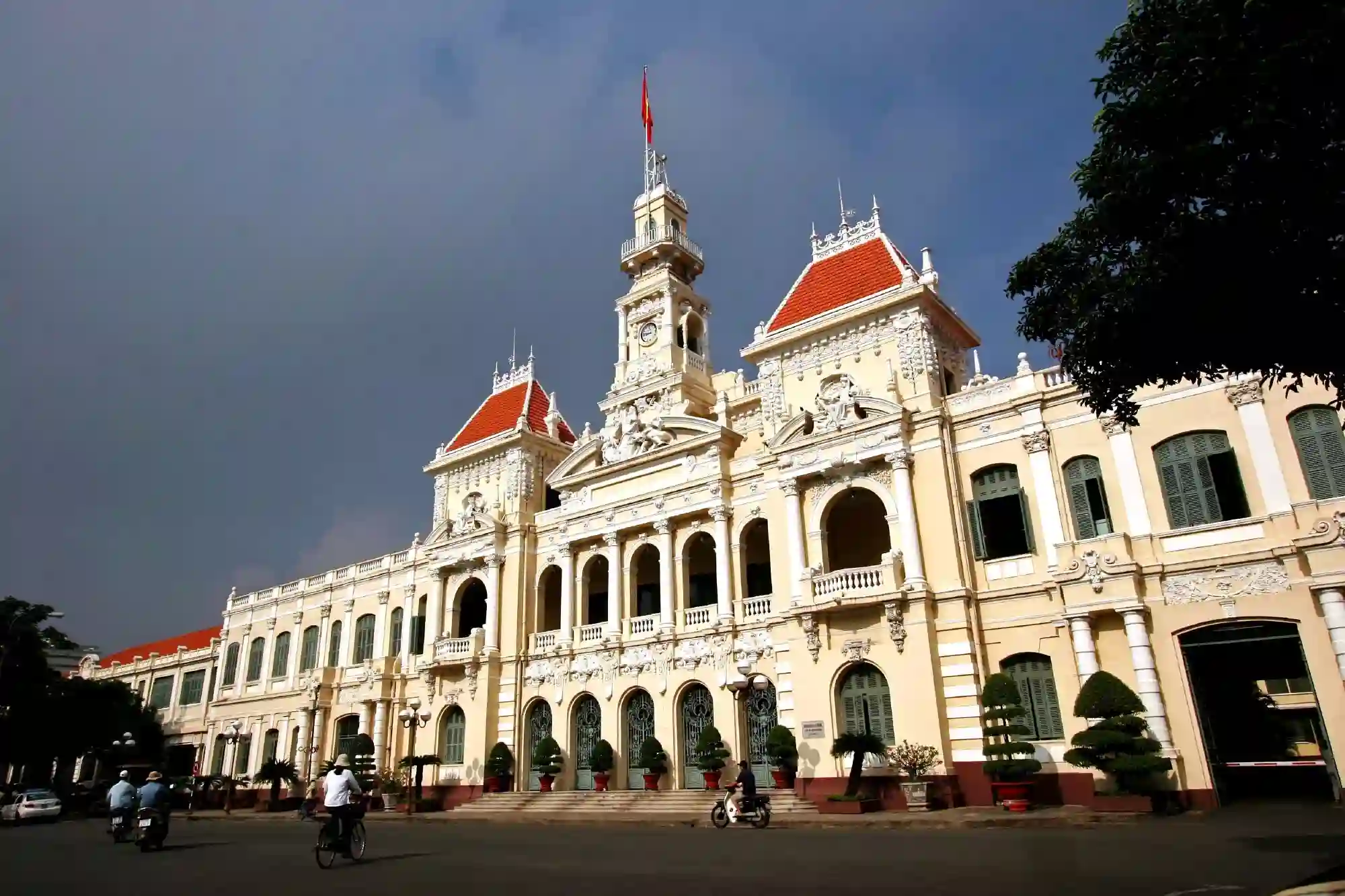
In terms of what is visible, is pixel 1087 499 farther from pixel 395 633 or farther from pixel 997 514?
pixel 395 633

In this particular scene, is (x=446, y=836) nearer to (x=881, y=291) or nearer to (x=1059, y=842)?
(x=1059, y=842)

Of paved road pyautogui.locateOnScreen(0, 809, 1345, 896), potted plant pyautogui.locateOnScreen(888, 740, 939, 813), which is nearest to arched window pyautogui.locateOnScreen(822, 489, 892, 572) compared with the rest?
Answer: potted plant pyautogui.locateOnScreen(888, 740, 939, 813)

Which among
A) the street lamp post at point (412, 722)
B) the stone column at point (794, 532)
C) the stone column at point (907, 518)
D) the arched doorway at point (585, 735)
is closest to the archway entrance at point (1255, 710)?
the stone column at point (907, 518)

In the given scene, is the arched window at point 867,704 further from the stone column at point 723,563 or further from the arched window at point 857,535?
the stone column at point 723,563

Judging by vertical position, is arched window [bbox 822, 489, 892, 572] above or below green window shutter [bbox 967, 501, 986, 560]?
above

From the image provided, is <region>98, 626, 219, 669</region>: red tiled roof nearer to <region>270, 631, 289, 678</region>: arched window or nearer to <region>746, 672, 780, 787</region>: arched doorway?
<region>270, 631, 289, 678</region>: arched window

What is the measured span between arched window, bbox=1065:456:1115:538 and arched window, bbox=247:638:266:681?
35867mm

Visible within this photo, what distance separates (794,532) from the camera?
2458 cm

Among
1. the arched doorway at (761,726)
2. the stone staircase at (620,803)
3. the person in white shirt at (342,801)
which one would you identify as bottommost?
the stone staircase at (620,803)

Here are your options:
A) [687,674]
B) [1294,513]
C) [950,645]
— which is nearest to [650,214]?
[687,674]

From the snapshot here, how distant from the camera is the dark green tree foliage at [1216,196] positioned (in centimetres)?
794

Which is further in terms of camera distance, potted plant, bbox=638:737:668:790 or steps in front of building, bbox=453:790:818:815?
potted plant, bbox=638:737:668:790

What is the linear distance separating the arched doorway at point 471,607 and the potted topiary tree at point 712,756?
494 inches

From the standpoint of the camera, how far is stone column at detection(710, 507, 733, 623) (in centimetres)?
2614
